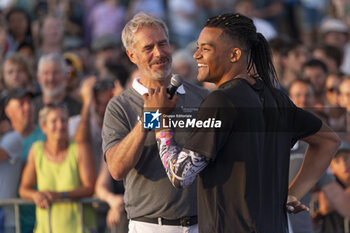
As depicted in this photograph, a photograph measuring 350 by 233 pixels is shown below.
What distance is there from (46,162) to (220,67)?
3346mm

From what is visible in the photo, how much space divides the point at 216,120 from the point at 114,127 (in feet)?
3.80

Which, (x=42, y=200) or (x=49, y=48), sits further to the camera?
(x=49, y=48)

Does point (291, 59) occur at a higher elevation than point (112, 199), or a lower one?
higher

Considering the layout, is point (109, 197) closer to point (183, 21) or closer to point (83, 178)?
point (83, 178)

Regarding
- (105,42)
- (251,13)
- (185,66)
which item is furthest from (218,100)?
(251,13)

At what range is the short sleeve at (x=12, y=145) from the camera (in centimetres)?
695

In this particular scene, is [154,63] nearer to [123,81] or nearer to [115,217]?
[115,217]

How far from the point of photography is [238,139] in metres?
3.61

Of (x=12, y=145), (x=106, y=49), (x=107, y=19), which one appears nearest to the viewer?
(x=12, y=145)

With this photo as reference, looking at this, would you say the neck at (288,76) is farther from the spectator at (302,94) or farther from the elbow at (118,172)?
the elbow at (118,172)

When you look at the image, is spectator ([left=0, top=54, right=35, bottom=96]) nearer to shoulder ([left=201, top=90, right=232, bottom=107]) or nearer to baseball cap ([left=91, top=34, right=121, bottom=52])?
baseball cap ([left=91, top=34, right=121, bottom=52])

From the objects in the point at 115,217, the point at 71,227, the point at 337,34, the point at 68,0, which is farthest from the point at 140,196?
the point at 68,0

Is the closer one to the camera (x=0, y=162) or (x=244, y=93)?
(x=244, y=93)

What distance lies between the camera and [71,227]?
6.58 metres
